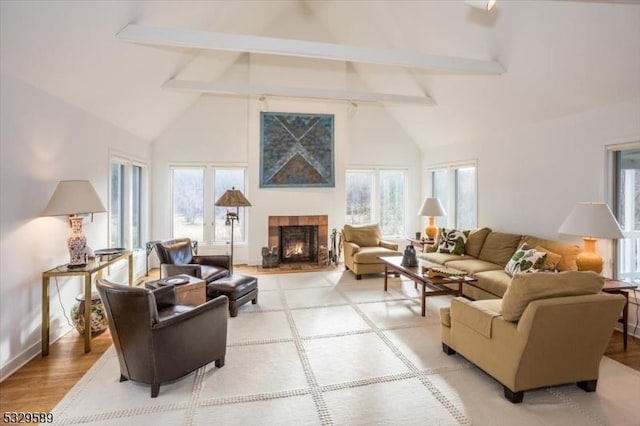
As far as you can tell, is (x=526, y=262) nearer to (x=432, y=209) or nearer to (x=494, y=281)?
(x=494, y=281)

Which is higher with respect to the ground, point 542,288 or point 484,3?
point 484,3

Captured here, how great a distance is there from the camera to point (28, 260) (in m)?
3.23

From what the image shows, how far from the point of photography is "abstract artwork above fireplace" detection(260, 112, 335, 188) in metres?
7.23

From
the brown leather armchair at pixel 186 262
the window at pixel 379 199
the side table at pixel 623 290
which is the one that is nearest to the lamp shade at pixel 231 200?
the brown leather armchair at pixel 186 262

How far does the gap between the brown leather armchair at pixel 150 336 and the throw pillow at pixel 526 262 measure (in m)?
3.70

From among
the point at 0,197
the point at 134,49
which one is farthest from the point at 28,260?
the point at 134,49

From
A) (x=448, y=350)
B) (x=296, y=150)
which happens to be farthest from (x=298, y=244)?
(x=448, y=350)

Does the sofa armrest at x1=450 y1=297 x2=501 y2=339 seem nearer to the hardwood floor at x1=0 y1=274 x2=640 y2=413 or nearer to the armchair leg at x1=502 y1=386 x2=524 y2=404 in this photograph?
the armchair leg at x1=502 y1=386 x2=524 y2=404

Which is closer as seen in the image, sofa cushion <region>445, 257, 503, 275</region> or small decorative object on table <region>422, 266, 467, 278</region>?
small decorative object on table <region>422, 266, 467, 278</region>

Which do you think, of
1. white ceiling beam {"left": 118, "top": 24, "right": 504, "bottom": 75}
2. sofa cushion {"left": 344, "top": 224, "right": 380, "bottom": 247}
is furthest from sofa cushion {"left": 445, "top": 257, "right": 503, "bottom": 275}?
white ceiling beam {"left": 118, "top": 24, "right": 504, "bottom": 75}

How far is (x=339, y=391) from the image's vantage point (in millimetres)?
2697

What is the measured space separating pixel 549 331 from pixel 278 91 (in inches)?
192

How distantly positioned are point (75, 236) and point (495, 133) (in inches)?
246

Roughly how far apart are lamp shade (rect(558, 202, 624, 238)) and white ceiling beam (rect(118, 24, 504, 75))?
2123 millimetres
